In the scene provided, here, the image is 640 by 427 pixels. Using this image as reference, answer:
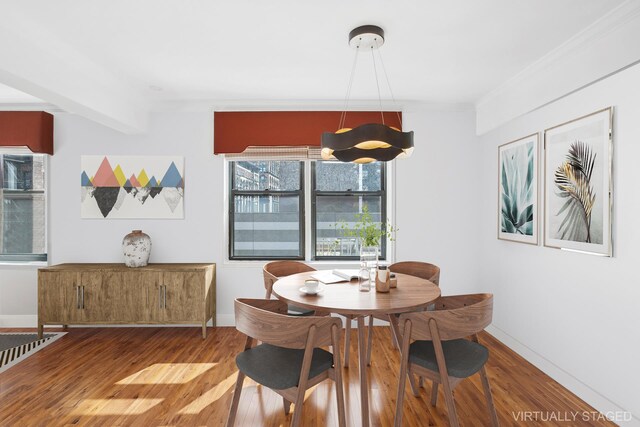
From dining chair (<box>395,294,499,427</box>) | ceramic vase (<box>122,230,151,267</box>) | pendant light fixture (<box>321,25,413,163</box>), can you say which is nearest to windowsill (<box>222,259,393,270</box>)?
ceramic vase (<box>122,230,151,267</box>)

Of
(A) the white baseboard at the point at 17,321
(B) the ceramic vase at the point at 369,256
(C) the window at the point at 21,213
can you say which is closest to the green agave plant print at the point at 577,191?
(B) the ceramic vase at the point at 369,256

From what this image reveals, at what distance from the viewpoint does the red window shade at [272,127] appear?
4141 mm

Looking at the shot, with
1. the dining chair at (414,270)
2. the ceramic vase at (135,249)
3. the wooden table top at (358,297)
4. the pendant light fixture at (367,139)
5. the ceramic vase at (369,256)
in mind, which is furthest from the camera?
the ceramic vase at (135,249)

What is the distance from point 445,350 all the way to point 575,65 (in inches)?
90.0

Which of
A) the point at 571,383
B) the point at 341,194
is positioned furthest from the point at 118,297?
the point at 571,383

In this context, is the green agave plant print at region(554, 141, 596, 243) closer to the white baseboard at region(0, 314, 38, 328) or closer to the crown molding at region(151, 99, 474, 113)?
the crown molding at region(151, 99, 474, 113)

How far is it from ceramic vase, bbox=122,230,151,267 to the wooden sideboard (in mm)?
148

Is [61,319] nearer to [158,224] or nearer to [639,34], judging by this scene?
[158,224]

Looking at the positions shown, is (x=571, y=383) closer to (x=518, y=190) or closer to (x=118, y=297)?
(x=518, y=190)

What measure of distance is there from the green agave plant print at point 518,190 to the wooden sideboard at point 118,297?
3279 millimetres

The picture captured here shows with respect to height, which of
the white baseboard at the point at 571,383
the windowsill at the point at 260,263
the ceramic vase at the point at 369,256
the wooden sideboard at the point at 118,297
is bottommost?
the white baseboard at the point at 571,383

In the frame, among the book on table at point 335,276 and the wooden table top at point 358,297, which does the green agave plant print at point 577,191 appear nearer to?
the wooden table top at point 358,297

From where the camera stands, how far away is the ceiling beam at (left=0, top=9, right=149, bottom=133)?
2.34m

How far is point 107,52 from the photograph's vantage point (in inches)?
111
